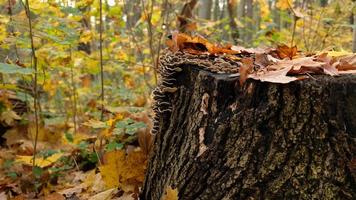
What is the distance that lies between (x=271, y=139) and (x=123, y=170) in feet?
2.95

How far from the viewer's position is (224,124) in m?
1.62

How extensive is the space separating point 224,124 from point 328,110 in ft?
1.25

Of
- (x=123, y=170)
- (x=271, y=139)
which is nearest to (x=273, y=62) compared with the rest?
(x=271, y=139)

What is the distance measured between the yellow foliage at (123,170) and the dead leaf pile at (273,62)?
0.63 metres

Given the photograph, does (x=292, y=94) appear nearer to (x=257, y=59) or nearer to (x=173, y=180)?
(x=257, y=59)

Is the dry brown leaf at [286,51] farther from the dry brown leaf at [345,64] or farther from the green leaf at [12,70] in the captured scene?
the green leaf at [12,70]

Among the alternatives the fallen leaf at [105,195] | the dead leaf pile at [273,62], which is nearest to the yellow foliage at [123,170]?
the fallen leaf at [105,195]

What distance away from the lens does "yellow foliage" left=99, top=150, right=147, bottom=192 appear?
7.02 feet

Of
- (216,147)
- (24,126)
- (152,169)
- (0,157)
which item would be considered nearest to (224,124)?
(216,147)

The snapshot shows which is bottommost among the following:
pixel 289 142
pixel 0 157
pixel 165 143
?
pixel 0 157

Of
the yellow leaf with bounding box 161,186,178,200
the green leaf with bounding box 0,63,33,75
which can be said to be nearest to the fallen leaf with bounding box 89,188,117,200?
the yellow leaf with bounding box 161,186,178,200

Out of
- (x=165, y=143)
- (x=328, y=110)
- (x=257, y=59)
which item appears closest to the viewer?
(x=328, y=110)

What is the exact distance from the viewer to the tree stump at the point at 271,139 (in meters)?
1.53

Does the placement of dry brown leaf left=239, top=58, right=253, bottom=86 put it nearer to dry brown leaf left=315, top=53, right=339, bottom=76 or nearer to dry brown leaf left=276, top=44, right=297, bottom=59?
dry brown leaf left=315, top=53, right=339, bottom=76
